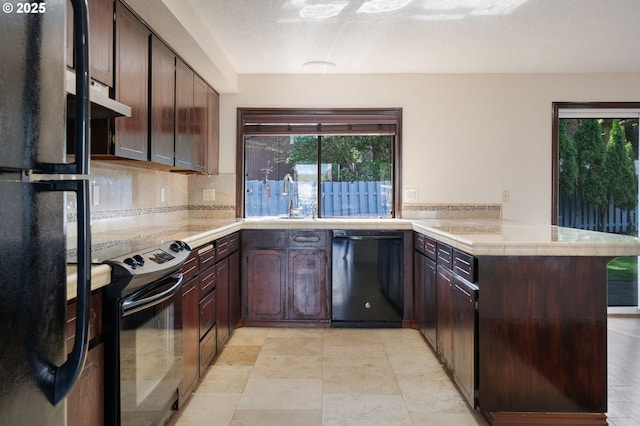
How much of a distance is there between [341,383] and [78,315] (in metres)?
2.06

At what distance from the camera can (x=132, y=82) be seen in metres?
2.27

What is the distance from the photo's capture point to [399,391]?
246cm

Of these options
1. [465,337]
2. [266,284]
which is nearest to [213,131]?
[266,284]

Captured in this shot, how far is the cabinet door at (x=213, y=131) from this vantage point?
3787mm

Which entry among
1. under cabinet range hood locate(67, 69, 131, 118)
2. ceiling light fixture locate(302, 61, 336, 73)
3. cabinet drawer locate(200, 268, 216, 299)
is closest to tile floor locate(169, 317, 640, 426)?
cabinet drawer locate(200, 268, 216, 299)

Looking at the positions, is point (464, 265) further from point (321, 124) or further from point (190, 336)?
point (321, 124)

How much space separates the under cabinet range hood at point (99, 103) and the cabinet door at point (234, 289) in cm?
159

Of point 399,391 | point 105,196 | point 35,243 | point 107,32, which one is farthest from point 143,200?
point 35,243

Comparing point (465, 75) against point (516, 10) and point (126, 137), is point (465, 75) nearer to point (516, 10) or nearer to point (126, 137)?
point (516, 10)

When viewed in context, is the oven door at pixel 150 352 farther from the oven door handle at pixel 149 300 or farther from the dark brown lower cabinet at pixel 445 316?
the dark brown lower cabinet at pixel 445 316

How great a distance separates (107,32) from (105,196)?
38.7 inches

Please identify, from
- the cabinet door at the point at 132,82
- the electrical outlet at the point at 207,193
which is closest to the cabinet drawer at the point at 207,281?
the cabinet door at the point at 132,82

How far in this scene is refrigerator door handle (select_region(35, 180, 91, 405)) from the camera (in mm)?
Answer: 709

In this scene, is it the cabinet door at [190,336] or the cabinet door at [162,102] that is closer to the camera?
the cabinet door at [190,336]
